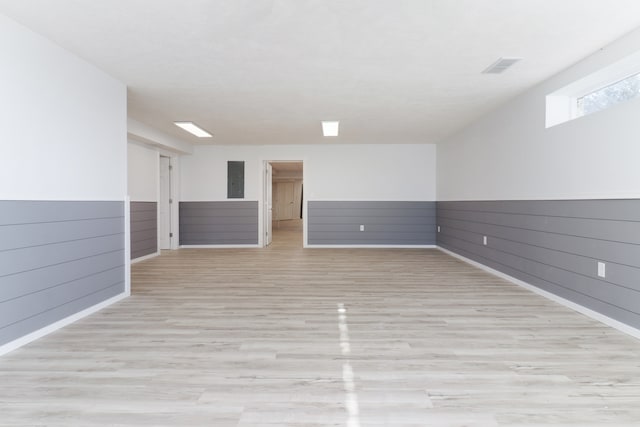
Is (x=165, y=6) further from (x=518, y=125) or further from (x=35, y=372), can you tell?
(x=518, y=125)

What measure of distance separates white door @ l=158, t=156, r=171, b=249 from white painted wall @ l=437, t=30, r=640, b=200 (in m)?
6.20

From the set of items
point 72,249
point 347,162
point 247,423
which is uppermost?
point 347,162

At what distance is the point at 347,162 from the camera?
8.15m

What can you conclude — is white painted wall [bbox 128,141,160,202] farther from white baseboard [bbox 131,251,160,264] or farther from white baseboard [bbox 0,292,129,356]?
white baseboard [bbox 0,292,129,356]

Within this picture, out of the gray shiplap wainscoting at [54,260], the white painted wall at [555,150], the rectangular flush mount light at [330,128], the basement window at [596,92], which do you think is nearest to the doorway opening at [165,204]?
the rectangular flush mount light at [330,128]

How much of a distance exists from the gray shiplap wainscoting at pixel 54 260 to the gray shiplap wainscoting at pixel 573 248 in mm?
4685

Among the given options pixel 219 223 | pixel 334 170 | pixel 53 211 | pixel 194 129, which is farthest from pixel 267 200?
pixel 53 211

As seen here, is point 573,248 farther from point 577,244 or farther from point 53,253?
point 53,253

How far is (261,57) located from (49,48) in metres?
1.72

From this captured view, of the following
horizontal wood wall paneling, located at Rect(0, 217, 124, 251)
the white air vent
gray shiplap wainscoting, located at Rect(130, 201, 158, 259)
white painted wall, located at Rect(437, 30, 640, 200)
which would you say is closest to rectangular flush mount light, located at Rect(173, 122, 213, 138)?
gray shiplap wainscoting, located at Rect(130, 201, 158, 259)

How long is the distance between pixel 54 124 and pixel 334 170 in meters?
5.79

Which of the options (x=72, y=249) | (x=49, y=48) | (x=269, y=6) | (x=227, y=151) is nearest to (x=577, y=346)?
(x=269, y=6)

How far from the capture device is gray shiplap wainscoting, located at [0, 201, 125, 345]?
2.57 meters

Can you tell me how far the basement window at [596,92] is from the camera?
119 inches
